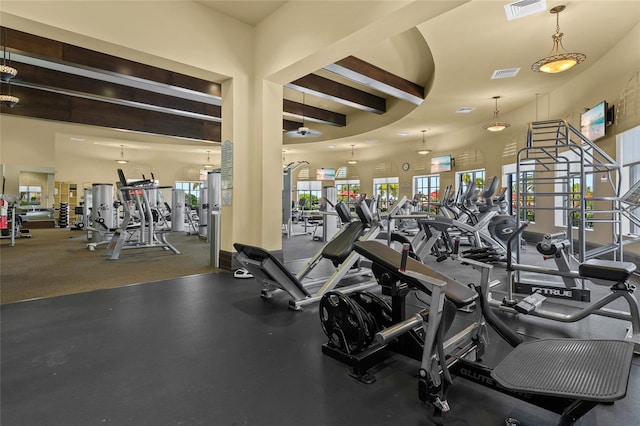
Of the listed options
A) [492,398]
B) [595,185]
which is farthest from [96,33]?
[595,185]

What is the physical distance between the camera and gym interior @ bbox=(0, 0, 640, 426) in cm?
163

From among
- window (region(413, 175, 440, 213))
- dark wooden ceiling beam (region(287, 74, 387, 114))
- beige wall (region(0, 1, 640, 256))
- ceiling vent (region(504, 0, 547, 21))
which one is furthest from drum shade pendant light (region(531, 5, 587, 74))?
window (region(413, 175, 440, 213))

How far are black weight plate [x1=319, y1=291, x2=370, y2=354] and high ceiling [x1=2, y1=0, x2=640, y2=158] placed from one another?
3699 mm

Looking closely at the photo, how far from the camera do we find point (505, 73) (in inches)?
244

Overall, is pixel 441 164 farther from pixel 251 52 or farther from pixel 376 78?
pixel 251 52

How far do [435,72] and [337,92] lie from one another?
239 centimetres

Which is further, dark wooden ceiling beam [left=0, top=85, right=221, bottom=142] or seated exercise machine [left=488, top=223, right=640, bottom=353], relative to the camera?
dark wooden ceiling beam [left=0, top=85, right=221, bottom=142]

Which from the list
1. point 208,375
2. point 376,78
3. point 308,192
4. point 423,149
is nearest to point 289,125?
point 423,149

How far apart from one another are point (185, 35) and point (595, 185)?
7.08 meters

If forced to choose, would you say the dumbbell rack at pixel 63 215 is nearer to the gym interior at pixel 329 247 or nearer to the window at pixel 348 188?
the gym interior at pixel 329 247

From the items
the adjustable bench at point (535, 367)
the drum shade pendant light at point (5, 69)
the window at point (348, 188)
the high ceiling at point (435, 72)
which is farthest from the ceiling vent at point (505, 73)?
the window at point (348, 188)

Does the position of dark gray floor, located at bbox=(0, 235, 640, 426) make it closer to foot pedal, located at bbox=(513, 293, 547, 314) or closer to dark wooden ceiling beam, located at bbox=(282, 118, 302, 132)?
foot pedal, located at bbox=(513, 293, 547, 314)

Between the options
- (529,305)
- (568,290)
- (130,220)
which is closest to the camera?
(529,305)

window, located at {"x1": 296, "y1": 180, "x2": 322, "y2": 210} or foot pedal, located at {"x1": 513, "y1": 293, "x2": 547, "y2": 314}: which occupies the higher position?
window, located at {"x1": 296, "y1": 180, "x2": 322, "y2": 210}
